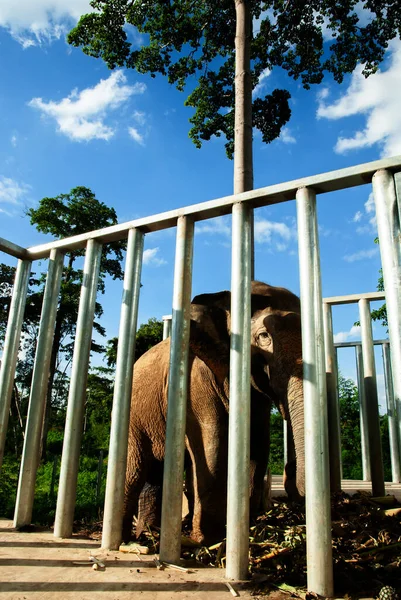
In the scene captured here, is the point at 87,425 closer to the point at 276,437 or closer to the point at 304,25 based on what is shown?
the point at 276,437

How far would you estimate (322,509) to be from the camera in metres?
2.38

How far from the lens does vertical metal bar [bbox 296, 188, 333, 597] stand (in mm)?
2316

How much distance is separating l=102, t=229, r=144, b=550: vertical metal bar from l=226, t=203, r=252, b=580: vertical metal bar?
2.92 ft

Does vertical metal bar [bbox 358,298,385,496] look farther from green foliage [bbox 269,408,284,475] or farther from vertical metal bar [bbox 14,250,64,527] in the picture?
green foliage [bbox 269,408,284,475]

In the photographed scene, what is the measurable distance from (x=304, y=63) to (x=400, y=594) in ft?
40.6

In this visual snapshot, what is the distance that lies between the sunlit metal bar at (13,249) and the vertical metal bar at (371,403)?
4384mm

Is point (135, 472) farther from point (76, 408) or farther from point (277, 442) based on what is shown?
point (277, 442)

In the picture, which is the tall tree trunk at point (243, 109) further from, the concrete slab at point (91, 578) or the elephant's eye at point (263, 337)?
the concrete slab at point (91, 578)

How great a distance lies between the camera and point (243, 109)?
8.66 meters

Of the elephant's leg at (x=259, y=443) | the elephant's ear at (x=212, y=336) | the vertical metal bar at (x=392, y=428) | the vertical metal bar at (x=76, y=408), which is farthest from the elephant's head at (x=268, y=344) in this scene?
the vertical metal bar at (x=392, y=428)

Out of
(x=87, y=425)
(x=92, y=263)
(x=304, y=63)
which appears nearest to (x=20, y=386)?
(x=87, y=425)

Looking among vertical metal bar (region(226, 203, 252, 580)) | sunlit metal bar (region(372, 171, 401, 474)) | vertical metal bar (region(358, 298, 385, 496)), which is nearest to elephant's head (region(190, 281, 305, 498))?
vertical metal bar (region(226, 203, 252, 580))

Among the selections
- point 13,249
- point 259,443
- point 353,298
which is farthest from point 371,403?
point 13,249

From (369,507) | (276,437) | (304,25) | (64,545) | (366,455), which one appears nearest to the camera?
(64,545)
